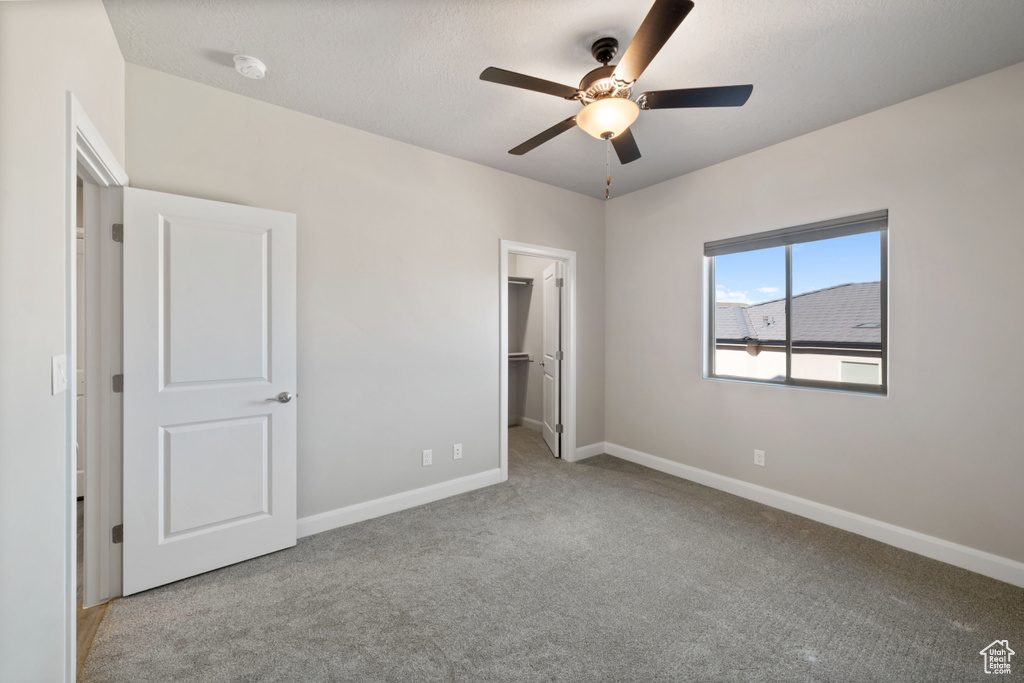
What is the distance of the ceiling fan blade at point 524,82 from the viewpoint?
1755mm

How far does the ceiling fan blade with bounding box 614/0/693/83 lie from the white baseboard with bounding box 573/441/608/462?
3.32m

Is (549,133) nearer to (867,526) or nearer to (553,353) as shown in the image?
(553,353)

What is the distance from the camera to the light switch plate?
4.27ft

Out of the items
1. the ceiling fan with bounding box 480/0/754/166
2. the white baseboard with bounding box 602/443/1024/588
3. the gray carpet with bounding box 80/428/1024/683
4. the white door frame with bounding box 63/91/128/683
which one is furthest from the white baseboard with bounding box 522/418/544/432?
the white door frame with bounding box 63/91/128/683

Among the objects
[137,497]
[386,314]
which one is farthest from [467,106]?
[137,497]

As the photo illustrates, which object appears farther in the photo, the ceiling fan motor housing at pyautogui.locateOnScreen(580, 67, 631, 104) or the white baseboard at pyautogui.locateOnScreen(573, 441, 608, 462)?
the white baseboard at pyautogui.locateOnScreen(573, 441, 608, 462)

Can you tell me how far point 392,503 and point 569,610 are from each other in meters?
1.54

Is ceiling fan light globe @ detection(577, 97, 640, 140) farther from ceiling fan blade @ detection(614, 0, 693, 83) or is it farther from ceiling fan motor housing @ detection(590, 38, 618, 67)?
ceiling fan motor housing @ detection(590, 38, 618, 67)

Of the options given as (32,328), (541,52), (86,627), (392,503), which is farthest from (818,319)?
(86,627)

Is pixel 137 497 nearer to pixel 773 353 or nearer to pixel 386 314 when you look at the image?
pixel 386 314

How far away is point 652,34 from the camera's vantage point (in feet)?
5.03

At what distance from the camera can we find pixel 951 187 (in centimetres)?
243

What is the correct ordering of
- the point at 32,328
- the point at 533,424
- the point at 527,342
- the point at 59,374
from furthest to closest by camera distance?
the point at 527,342
the point at 533,424
the point at 59,374
the point at 32,328

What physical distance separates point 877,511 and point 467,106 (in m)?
3.57
